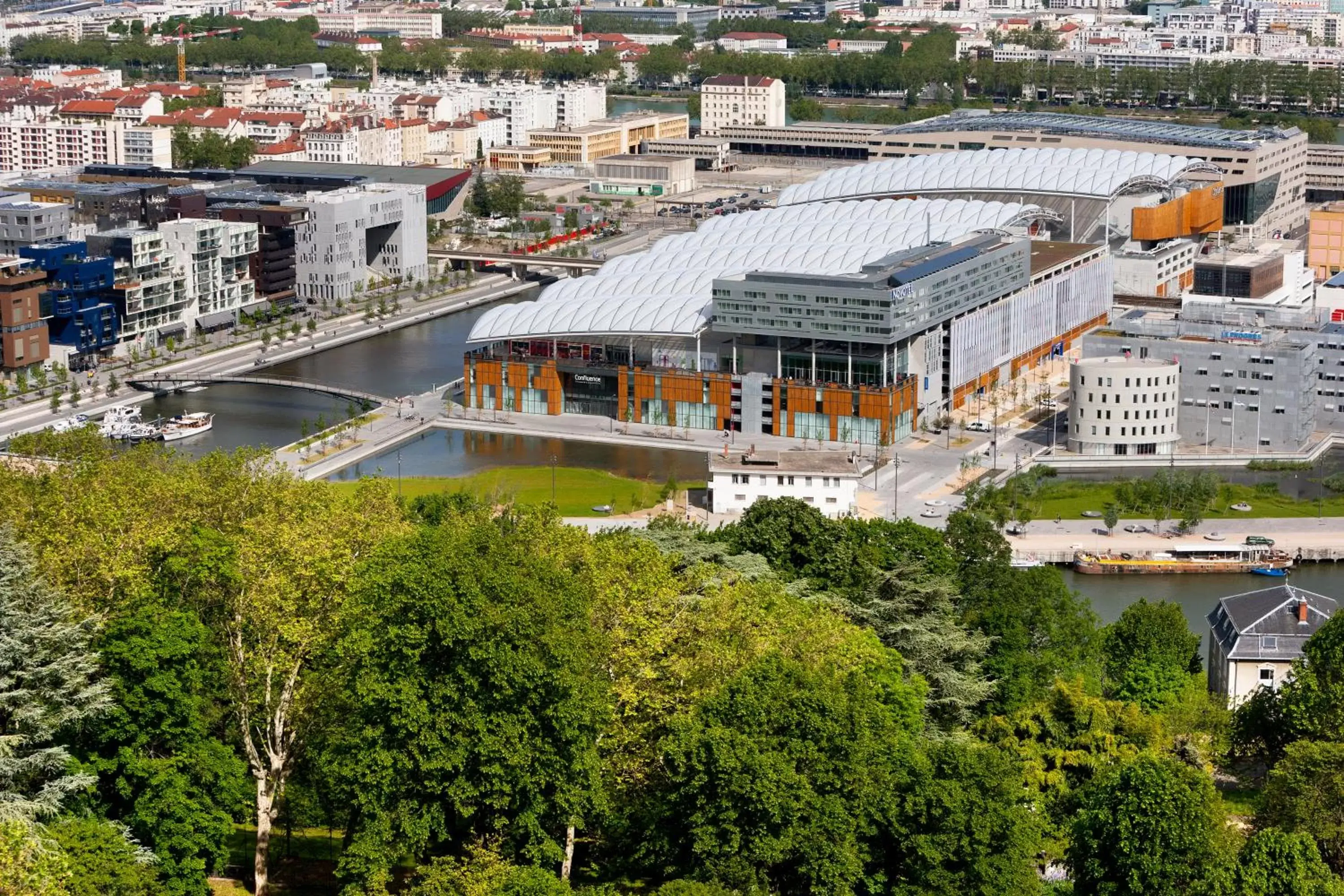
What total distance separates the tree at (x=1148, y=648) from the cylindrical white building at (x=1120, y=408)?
37.5 ft

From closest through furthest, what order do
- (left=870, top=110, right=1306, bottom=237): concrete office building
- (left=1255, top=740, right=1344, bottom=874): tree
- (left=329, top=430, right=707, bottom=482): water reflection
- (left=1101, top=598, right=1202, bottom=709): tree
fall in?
(left=1255, top=740, right=1344, bottom=874): tree, (left=1101, top=598, right=1202, bottom=709): tree, (left=329, top=430, right=707, bottom=482): water reflection, (left=870, top=110, right=1306, bottom=237): concrete office building

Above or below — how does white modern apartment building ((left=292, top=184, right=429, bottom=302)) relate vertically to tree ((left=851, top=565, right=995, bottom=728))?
above

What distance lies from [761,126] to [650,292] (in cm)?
3871

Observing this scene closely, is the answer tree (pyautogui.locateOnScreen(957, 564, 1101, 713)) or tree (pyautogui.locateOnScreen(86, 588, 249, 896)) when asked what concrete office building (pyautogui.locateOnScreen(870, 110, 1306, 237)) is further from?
tree (pyautogui.locateOnScreen(86, 588, 249, 896))

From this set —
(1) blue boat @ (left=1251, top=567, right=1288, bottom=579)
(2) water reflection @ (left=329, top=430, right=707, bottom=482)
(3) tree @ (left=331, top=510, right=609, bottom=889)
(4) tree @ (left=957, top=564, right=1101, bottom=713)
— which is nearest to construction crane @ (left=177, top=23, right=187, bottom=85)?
(2) water reflection @ (left=329, top=430, right=707, bottom=482)

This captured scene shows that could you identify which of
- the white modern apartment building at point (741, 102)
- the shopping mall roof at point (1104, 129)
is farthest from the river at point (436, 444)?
the white modern apartment building at point (741, 102)

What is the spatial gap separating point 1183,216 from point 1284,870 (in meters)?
38.1

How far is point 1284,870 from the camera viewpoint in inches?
574

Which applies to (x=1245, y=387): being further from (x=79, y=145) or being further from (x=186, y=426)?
(x=79, y=145)

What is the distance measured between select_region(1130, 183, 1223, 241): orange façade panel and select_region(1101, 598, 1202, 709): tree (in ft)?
89.1

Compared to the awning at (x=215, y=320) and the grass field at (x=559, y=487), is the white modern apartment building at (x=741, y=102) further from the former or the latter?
the grass field at (x=559, y=487)

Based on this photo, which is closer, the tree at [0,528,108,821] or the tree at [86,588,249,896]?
the tree at [0,528,108,821]

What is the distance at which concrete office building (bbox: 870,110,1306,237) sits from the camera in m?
55.9

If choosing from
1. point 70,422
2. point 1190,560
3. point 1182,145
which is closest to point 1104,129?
point 1182,145
